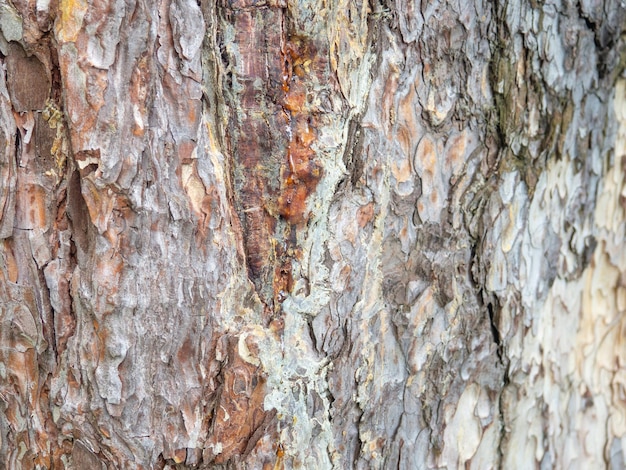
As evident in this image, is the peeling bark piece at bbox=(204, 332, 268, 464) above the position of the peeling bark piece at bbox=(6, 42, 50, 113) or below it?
below

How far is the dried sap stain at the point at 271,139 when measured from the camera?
0.90 meters

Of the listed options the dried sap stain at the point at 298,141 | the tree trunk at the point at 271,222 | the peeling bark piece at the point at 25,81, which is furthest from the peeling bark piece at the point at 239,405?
the peeling bark piece at the point at 25,81

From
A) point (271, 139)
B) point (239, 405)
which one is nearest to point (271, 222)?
point (271, 139)

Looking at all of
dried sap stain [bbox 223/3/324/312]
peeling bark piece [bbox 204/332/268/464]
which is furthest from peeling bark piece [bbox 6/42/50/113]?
peeling bark piece [bbox 204/332/268/464]

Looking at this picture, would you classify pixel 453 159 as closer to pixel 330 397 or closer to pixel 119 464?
pixel 330 397

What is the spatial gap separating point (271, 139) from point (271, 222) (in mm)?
129

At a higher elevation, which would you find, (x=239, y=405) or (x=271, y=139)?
(x=271, y=139)

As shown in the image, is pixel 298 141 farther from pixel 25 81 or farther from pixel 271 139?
pixel 25 81

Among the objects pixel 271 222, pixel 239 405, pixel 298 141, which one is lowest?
pixel 239 405

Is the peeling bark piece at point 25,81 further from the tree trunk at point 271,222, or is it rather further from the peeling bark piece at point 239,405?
the peeling bark piece at point 239,405

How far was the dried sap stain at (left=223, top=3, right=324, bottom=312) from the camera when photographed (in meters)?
0.90

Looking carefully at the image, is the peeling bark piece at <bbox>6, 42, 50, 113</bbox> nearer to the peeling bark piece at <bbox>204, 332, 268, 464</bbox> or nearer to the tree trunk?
the tree trunk

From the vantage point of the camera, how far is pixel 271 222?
0.95 meters

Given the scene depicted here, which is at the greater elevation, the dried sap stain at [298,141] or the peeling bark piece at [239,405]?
the dried sap stain at [298,141]
